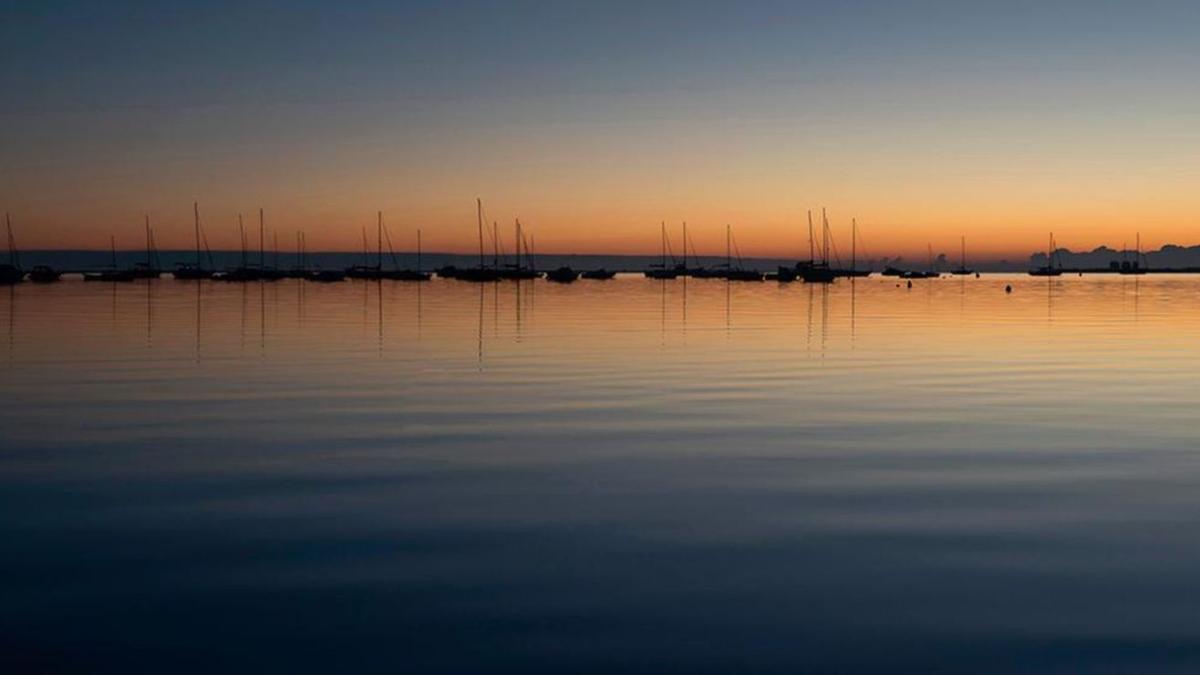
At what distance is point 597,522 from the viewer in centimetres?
1305

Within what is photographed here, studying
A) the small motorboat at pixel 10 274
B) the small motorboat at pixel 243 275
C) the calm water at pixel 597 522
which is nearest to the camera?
the calm water at pixel 597 522

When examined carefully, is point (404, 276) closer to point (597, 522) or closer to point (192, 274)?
point (192, 274)

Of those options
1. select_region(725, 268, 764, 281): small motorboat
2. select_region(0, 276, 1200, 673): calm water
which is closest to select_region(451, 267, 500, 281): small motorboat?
select_region(725, 268, 764, 281): small motorboat

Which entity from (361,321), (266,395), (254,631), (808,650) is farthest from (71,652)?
(361,321)

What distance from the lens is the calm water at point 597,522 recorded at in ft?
29.1

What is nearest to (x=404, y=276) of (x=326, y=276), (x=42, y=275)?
(x=326, y=276)

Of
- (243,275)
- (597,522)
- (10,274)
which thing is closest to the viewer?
(597,522)

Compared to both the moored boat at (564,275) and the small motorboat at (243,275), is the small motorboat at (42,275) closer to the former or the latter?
the small motorboat at (243,275)

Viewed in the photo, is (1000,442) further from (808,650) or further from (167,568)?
(167,568)

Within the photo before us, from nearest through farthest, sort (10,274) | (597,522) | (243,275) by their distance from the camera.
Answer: (597,522), (10,274), (243,275)

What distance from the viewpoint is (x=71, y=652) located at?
855 centimetres

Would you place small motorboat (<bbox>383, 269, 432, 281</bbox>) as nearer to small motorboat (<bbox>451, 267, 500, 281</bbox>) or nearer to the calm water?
small motorboat (<bbox>451, 267, 500, 281</bbox>)

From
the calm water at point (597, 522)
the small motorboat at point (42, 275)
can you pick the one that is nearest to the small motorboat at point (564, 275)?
the small motorboat at point (42, 275)

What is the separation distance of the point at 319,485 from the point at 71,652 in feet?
21.8
